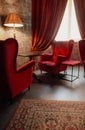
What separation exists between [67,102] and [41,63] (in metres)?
1.81

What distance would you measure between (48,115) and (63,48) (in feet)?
8.44

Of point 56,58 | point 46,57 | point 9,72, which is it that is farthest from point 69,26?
point 9,72

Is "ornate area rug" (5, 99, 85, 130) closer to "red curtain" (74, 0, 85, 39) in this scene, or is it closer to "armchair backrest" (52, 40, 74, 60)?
"armchair backrest" (52, 40, 74, 60)

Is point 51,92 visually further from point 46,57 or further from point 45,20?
point 45,20

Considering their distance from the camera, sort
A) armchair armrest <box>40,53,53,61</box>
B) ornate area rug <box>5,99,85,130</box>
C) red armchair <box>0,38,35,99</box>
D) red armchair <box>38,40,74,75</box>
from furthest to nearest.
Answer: armchair armrest <box>40,53,53,61</box> → red armchair <box>38,40,74,75</box> → red armchair <box>0,38,35,99</box> → ornate area rug <box>5,99,85,130</box>

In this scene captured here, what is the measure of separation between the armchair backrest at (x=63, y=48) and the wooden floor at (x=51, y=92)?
75 centimetres

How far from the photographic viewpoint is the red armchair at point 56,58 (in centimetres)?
426

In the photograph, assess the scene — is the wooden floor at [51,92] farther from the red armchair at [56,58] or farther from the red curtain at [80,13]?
the red curtain at [80,13]

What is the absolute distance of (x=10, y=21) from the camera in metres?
4.16

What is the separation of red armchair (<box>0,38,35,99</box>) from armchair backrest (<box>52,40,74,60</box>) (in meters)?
1.77

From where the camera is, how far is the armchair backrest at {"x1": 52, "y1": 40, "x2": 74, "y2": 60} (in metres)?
4.50

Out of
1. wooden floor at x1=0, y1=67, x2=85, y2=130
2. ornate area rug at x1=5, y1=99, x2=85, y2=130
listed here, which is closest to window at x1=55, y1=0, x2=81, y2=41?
wooden floor at x1=0, y1=67, x2=85, y2=130

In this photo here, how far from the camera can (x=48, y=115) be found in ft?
8.07


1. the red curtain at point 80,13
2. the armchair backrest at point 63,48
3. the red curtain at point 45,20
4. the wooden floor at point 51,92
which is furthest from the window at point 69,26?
the wooden floor at point 51,92
